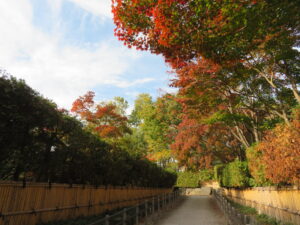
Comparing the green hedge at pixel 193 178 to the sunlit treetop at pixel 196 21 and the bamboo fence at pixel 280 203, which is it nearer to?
the bamboo fence at pixel 280 203

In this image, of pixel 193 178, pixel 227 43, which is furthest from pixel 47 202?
pixel 193 178

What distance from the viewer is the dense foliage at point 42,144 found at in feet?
20.1

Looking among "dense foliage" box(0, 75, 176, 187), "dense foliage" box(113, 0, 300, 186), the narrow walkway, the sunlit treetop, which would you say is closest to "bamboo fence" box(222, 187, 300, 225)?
"dense foliage" box(113, 0, 300, 186)

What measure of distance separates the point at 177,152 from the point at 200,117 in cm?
978

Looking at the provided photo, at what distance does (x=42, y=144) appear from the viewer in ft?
24.2

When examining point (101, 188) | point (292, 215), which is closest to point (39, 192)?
point (101, 188)

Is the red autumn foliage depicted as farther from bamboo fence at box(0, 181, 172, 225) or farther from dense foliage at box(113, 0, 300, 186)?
Result: bamboo fence at box(0, 181, 172, 225)

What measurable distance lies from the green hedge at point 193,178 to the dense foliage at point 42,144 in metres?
37.3

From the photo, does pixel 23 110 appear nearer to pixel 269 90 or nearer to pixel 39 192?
pixel 39 192

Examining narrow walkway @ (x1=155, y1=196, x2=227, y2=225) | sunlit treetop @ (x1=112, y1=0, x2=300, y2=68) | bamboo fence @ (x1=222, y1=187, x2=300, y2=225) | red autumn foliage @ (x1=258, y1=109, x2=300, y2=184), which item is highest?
sunlit treetop @ (x1=112, y1=0, x2=300, y2=68)

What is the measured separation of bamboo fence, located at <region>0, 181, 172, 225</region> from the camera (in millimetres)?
5559

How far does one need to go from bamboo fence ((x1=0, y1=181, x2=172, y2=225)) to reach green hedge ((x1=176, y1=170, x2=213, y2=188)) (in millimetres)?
36593

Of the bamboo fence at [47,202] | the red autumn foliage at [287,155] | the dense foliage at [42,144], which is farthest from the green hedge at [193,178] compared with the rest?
the red autumn foliage at [287,155]

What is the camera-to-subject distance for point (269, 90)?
46.5 ft
